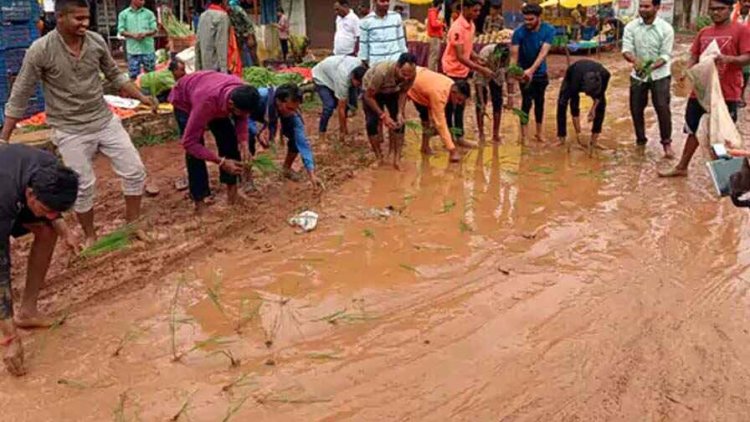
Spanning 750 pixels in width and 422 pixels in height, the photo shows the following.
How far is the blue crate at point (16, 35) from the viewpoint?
24.6 ft

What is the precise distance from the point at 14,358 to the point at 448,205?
3.60m

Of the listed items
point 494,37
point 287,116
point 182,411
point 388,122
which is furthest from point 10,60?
point 494,37

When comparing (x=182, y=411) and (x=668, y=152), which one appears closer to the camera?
(x=182, y=411)

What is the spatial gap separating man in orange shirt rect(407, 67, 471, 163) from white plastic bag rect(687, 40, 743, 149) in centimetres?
235

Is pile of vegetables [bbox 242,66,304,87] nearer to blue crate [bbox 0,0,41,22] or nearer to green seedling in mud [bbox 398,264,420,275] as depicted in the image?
blue crate [bbox 0,0,41,22]

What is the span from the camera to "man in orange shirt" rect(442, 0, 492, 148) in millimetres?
7621

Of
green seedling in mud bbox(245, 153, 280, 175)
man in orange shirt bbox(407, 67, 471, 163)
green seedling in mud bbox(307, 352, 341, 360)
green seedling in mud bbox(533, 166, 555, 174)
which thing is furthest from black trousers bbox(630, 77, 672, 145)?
green seedling in mud bbox(307, 352, 341, 360)

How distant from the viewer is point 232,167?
529 centimetres

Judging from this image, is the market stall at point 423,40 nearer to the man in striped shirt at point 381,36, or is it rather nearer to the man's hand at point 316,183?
the man in striped shirt at point 381,36

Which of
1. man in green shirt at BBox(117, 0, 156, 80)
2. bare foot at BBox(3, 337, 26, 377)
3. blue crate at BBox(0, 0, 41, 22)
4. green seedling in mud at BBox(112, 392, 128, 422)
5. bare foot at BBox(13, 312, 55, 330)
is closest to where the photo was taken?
green seedling in mud at BBox(112, 392, 128, 422)

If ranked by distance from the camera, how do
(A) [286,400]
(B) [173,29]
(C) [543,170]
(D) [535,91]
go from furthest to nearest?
(B) [173,29] → (D) [535,91] → (C) [543,170] → (A) [286,400]

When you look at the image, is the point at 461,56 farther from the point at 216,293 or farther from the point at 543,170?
the point at 216,293

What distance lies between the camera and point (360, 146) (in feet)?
26.2

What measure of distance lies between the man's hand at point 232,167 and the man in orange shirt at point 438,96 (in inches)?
91.4
